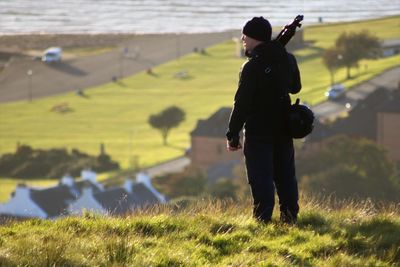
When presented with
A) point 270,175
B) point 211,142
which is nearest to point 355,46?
point 211,142

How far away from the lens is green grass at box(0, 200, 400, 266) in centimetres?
572

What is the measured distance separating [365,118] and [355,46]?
13.0 feet

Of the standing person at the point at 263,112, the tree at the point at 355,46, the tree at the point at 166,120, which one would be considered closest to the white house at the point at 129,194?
the tree at the point at 355,46

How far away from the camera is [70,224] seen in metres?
6.82

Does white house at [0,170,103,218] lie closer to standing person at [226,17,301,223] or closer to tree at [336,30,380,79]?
tree at [336,30,380,79]

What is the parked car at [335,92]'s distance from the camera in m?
54.3

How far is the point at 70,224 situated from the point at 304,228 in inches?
59.7

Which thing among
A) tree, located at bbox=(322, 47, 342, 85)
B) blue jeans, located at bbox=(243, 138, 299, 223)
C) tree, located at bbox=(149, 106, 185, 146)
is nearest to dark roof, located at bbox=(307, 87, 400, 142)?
tree, located at bbox=(322, 47, 342, 85)

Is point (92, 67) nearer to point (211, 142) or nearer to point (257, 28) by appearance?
point (211, 142)

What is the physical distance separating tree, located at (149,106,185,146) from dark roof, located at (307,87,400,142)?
Answer: 1303cm

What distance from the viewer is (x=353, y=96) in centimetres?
5594

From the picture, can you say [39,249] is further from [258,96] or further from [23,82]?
[23,82]

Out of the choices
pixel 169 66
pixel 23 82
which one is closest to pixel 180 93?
pixel 169 66

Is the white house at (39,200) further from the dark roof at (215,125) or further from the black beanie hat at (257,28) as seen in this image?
the black beanie hat at (257,28)
